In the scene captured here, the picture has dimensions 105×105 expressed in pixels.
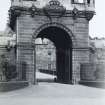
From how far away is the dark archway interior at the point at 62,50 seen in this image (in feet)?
94.6

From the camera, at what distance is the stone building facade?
91.3 feet

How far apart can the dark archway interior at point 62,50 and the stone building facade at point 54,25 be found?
8cm

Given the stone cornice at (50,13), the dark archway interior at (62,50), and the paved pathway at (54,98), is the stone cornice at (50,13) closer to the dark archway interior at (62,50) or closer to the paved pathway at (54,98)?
the dark archway interior at (62,50)

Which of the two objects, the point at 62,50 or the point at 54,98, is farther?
the point at 62,50

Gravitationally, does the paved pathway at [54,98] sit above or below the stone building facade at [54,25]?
below

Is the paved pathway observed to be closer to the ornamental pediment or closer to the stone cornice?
the stone cornice

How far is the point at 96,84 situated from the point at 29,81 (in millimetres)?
4922

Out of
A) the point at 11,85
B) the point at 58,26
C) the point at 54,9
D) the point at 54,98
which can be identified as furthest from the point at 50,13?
the point at 54,98

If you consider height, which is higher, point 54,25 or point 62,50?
point 54,25

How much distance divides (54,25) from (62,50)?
13.1 feet

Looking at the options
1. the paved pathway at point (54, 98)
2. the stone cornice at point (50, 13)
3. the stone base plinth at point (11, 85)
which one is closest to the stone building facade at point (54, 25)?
the stone cornice at point (50, 13)

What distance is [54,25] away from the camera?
2805 cm

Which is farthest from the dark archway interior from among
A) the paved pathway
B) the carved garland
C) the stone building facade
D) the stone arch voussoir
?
the paved pathway

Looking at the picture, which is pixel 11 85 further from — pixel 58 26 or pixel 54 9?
pixel 54 9
